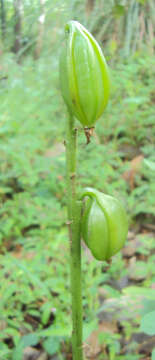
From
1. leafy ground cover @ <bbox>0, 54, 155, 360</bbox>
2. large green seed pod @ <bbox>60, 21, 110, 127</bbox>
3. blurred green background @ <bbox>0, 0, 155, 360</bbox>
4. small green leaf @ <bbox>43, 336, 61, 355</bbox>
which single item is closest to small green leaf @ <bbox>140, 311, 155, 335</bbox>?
leafy ground cover @ <bbox>0, 54, 155, 360</bbox>

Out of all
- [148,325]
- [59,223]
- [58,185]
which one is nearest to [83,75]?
[148,325]

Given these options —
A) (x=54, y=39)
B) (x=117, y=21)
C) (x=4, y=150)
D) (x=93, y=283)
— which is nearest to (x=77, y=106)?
(x=93, y=283)

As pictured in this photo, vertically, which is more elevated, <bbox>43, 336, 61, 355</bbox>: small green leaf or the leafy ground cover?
the leafy ground cover

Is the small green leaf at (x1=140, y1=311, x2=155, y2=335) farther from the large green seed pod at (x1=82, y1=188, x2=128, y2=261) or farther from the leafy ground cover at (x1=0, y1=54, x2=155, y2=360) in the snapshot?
the large green seed pod at (x1=82, y1=188, x2=128, y2=261)

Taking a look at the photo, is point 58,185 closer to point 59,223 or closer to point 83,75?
point 59,223

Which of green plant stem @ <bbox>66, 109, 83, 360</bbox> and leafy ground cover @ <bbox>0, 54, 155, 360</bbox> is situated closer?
green plant stem @ <bbox>66, 109, 83, 360</bbox>

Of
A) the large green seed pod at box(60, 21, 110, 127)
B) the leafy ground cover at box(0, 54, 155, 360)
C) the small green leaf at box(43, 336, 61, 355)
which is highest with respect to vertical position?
the large green seed pod at box(60, 21, 110, 127)

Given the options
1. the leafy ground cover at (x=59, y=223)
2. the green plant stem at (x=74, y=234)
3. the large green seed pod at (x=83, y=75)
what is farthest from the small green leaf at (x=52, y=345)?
the large green seed pod at (x=83, y=75)
